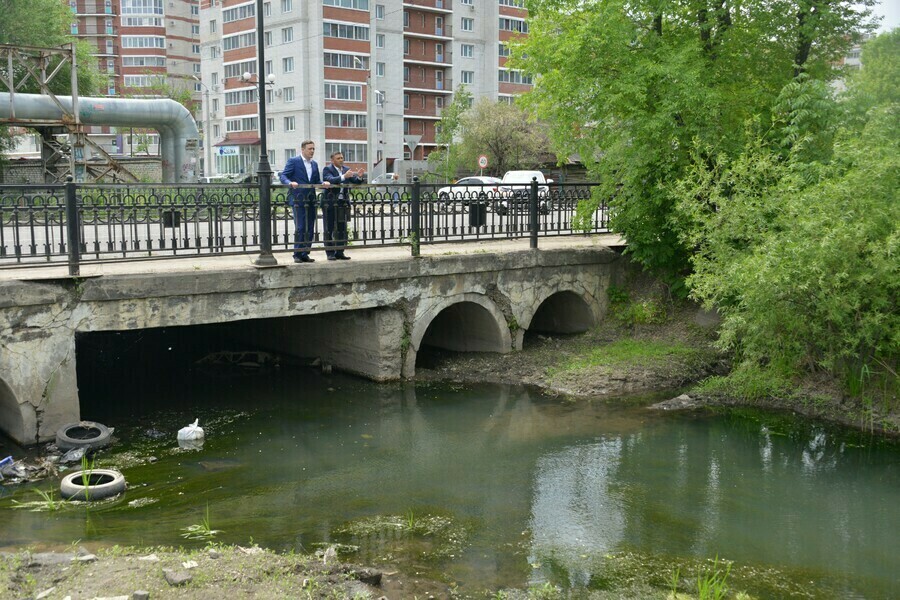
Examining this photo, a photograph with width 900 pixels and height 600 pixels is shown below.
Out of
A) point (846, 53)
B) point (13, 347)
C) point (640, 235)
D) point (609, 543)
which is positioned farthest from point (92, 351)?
point (846, 53)

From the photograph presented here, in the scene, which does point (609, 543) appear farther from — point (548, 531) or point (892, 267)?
point (892, 267)

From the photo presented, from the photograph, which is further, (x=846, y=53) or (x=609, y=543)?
(x=846, y=53)

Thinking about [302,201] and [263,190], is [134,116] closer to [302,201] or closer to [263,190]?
[302,201]

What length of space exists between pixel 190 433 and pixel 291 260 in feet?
10.4

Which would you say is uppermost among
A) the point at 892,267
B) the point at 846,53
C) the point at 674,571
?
the point at 846,53

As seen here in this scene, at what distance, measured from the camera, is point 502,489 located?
9055mm

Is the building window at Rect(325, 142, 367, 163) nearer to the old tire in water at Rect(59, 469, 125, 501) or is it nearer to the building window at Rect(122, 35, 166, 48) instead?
the building window at Rect(122, 35, 166, 48)

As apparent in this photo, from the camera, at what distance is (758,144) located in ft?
40.4

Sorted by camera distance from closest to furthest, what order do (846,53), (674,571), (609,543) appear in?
(674,571) < (609,543) < (846,53)

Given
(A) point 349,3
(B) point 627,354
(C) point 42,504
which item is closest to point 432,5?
(A) point 349,3

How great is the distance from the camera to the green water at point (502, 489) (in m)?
7.30

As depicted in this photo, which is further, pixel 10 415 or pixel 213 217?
pixel 213 217

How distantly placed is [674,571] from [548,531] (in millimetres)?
1270

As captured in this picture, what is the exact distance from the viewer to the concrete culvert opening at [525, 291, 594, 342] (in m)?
15.9
